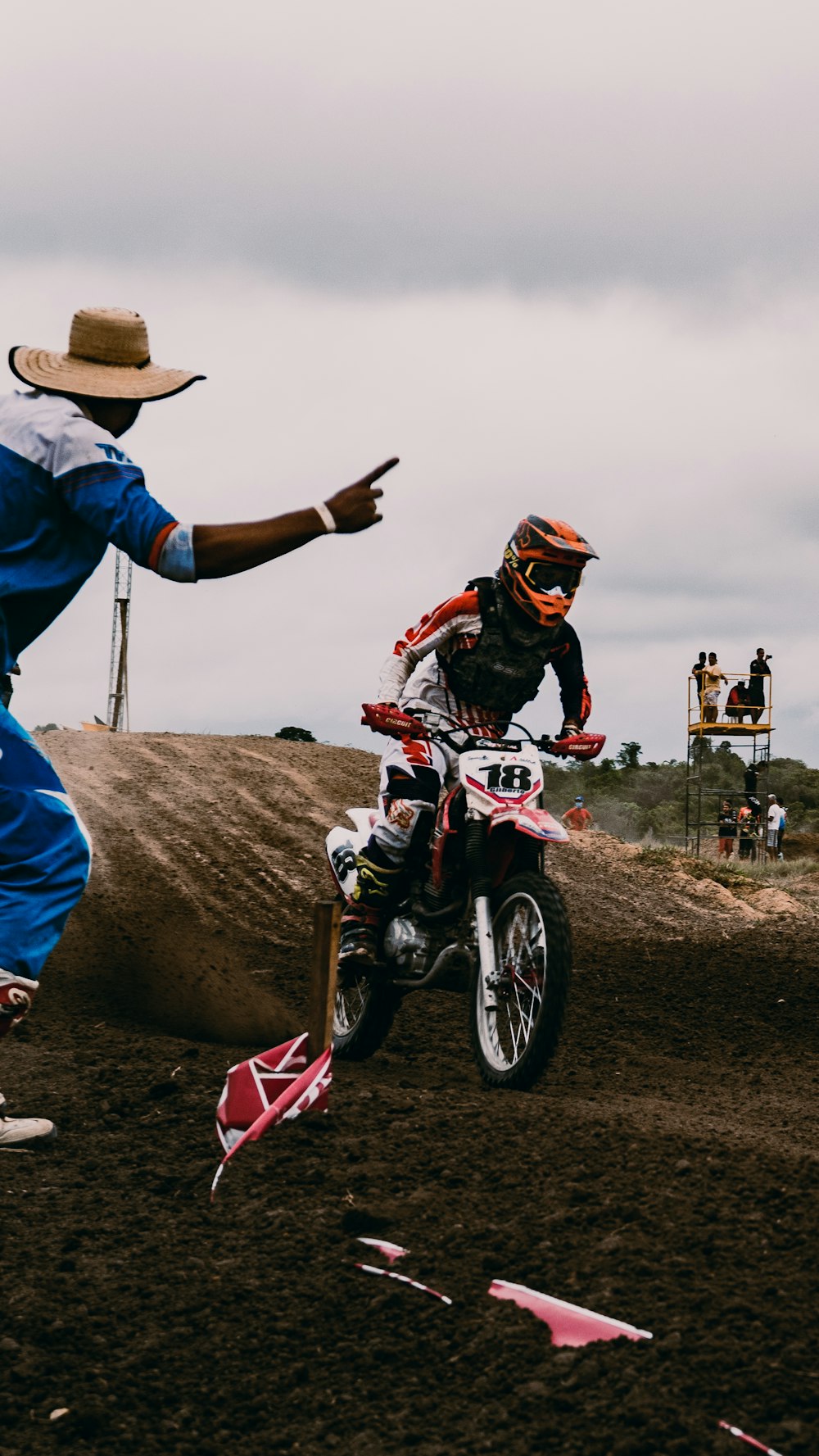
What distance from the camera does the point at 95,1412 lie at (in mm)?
3016

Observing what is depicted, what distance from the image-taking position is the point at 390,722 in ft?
20.7

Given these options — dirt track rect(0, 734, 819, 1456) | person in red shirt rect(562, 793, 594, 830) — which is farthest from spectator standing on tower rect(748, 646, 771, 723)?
dirt track rect(0, 734, 819, 1456)

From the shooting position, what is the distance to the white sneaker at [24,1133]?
4785 mm

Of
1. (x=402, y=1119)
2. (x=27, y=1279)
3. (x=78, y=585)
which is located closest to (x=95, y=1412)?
(x=27, y=1279)

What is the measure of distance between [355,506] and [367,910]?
356 cm

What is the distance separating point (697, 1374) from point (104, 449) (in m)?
2.88

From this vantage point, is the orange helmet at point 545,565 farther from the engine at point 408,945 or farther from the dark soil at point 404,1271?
the dark soil at point 404,1271

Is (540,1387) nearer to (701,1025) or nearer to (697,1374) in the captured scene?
(697,1374)

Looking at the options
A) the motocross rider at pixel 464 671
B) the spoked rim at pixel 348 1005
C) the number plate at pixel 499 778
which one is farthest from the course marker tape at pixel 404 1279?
the spoked rim at pixel 348 1005

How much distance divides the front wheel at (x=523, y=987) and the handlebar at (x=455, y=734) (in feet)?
2.54

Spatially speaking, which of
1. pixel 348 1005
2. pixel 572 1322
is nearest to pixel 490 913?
pixel 348 1005

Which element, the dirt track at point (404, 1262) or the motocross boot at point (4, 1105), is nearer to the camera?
the dirt track at point (404, 1262)

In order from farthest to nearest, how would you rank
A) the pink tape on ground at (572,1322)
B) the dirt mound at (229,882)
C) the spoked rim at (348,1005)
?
the dirt mound at (229,882), the spoked rim at (348,1005), the pink tape on ground at (572,1322)

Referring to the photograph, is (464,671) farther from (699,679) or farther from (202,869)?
(699,679)
